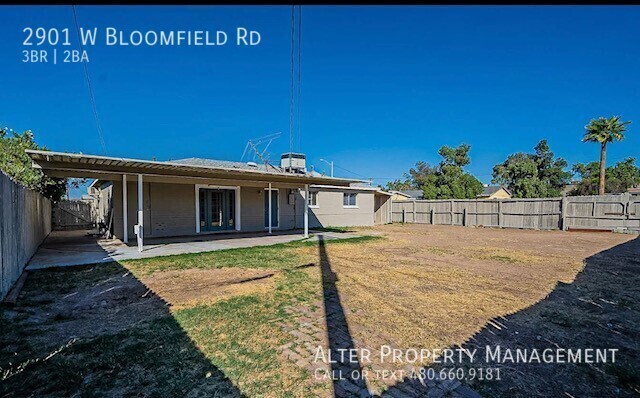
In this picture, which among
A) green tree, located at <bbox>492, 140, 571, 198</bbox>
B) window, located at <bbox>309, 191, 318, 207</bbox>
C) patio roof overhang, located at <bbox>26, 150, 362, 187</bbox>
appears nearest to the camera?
patio roof overhang, located at <bbox>26, 150, 362, 187</bbox>

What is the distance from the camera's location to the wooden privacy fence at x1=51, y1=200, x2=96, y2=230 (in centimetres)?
1666

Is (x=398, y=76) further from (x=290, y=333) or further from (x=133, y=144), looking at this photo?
(x=133, y=144)

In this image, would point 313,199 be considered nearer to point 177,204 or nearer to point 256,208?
point 256,208

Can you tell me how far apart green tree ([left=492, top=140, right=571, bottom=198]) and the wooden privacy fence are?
127 ft

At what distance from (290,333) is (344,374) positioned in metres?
0.95

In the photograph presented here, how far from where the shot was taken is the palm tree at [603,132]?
24.8 metres

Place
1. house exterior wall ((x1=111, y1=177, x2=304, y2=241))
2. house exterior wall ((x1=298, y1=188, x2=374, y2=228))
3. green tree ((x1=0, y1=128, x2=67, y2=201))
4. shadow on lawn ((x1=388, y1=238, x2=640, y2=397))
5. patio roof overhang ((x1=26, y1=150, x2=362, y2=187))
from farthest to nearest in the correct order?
house exterior wall ((x1=298, y1=188, x2=374, y2=228)) < green tree ((x1=0, y1=128, x2=67, y2=201)) < house exterior wall ((x1=111, y1=177, x2=304, y2=241)) < patio roof overhang ((x1=26, y1=150, x2=362, y2=187)) < shadow on lawn ((x1=388, y1=238, x2=640, y2=397))

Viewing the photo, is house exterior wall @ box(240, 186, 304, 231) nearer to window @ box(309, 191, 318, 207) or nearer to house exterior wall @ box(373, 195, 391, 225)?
window @ box(309, 191, 318, 207)

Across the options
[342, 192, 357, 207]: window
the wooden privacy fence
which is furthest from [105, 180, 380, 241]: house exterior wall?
the wooden privacy fence

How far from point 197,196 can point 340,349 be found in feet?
→ 35.6

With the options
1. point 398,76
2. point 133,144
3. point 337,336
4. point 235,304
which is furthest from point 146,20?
point 133,144

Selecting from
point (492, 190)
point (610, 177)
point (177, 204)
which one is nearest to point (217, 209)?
point (177, 204)

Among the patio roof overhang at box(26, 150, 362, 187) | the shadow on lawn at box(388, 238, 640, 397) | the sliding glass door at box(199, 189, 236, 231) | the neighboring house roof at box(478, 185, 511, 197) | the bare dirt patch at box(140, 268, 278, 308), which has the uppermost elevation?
the patio roof overhang at box(26, 150, 362, 187)

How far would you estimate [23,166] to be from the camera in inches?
481
